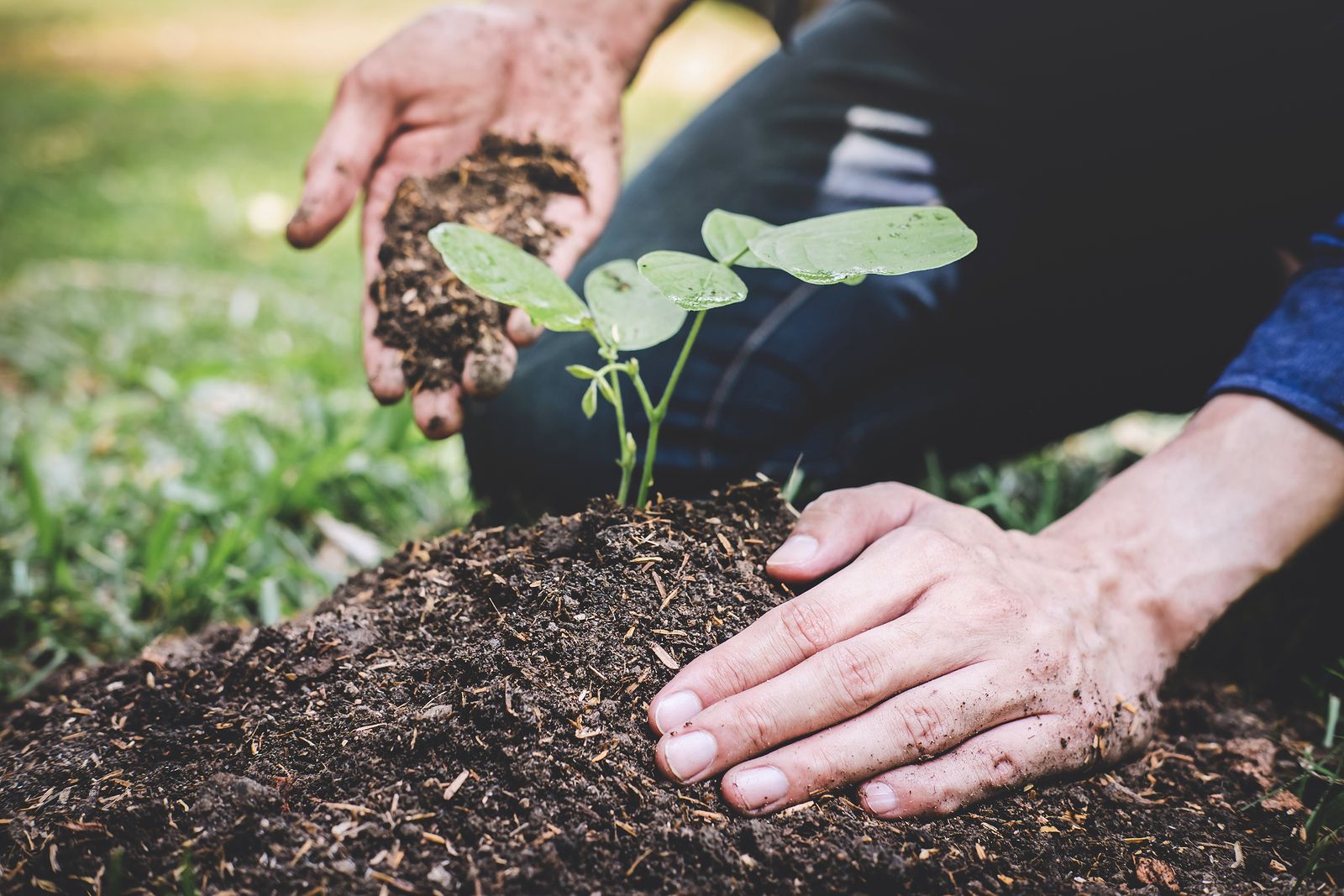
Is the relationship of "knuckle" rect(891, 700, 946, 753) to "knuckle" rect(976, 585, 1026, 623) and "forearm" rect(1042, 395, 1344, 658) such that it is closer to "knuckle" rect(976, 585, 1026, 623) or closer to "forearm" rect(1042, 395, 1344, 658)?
"knuckle" rect(976, 585, 1026, 623)

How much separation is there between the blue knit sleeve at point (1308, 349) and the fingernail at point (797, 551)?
68cm

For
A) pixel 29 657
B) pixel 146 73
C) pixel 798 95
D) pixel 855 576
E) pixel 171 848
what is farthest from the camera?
pixel 146 73

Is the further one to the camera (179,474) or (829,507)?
(179,474)

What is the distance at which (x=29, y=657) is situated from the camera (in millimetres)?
1414

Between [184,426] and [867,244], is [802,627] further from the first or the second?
[184,426]

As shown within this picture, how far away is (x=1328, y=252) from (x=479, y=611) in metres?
1.30

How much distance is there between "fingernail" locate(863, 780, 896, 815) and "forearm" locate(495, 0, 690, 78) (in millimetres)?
1495

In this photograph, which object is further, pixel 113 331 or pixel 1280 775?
pixel 113 331

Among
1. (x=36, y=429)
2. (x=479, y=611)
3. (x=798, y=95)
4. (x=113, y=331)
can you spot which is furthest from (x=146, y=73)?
(x=479, y=611)

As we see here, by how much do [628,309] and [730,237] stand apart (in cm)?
17

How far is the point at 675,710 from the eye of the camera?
0.87 m

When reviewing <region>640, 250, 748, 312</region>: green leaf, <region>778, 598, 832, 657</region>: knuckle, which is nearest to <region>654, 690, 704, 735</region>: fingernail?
<region>778, 598, 832, 657</region>: knuckle

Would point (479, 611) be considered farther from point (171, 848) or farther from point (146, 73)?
point (146, 73)

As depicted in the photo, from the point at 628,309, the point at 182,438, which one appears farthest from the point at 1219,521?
the point at 182,438
